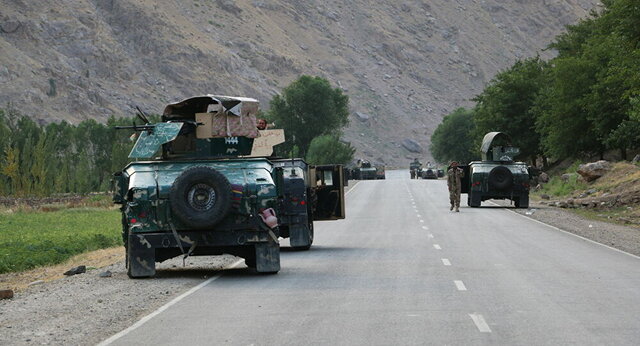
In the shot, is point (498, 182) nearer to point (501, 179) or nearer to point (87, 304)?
point (501, 179)

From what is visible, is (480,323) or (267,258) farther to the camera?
(267,258)

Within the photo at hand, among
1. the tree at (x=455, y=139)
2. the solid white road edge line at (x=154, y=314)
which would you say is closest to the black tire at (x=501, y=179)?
the solid white road edge line at (x=154, y=314)

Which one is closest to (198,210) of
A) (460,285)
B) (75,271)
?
(460,285)

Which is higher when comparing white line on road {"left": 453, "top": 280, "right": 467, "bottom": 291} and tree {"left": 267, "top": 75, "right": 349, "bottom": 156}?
tree {"left": 267, "top": 75, "right": 349, "bottom": 156}

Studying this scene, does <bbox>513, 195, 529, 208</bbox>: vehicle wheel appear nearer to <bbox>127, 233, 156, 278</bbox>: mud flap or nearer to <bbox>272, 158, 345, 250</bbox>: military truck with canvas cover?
<bbox>272, 158, 345, 250</bbox>: military truck with canvas cover

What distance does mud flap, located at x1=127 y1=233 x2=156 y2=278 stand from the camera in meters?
18.7

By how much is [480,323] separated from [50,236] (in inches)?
1005

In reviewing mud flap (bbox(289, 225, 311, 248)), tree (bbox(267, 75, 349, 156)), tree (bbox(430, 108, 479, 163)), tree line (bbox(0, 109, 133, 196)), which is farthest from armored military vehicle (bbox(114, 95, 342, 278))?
tree (bbox(430, 108, 479, 163))

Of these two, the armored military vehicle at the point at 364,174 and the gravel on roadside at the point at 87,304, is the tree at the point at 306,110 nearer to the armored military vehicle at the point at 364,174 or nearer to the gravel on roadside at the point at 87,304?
the armored military vehicle at the point at 364,174

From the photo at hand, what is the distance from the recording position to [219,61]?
485 ft

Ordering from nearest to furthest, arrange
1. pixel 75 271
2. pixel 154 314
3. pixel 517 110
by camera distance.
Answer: pixel 154 314 < pixel 75 271 < pixel 517 110

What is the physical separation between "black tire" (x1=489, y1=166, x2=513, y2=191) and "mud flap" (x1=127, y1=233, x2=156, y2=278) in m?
30.9

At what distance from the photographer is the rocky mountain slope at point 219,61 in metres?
128

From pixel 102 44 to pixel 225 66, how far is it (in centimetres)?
1708
